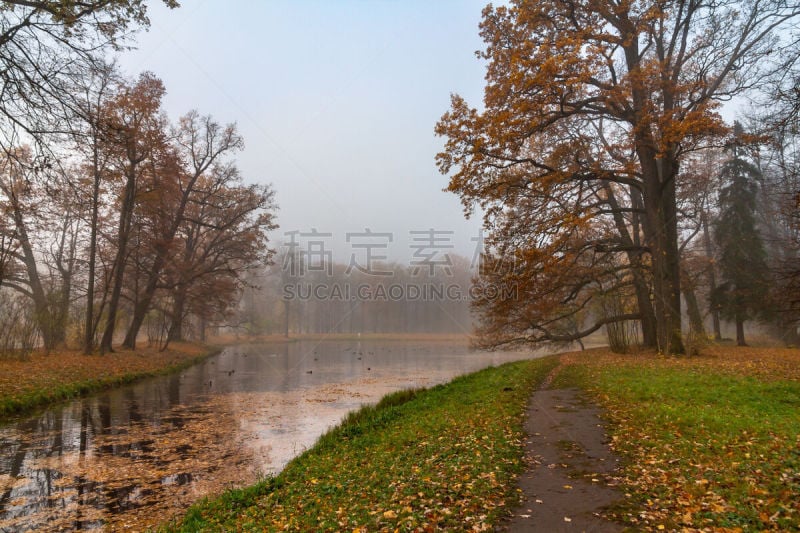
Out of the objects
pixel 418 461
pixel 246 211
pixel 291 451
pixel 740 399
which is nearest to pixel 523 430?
pixel 418 461

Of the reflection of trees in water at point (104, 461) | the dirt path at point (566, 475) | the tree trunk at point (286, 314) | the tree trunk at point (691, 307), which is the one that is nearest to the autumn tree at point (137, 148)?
the reflection of trees in water at point (104, 461)

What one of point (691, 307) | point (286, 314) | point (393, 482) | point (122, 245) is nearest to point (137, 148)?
point (122, 245)

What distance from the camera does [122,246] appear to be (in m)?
23.1

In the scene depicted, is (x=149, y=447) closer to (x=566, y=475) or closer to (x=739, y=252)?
(x=566, y=475)

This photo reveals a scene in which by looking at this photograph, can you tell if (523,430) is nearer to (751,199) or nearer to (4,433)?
(4,433)

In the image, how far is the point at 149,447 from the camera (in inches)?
397

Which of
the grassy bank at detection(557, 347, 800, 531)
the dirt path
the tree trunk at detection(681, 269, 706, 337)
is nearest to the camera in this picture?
the grassy bank at detection(557, 347, 800, 531)

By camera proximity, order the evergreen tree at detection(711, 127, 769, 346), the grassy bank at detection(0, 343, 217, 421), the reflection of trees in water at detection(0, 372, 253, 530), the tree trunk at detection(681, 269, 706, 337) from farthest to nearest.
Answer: the evergreen tree at detection(711, 127, 769, 346) → the tree trunk at detection(681, 269, 706, 337) → the grassy bank at detection(0, 343, 217, 421) → the reflection of trees in water at detection(0, 372, 253, 530)

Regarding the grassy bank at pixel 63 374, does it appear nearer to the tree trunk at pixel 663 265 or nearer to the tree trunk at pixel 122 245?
the tree trunk at pixel 122 245

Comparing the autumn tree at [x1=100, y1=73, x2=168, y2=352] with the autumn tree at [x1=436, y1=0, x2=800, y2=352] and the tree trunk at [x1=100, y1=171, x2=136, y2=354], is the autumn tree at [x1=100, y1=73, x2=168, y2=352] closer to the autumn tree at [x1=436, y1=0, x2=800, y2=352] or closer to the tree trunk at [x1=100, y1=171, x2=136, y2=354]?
the tree trunk at [x1=100, y1=171, x2=136, y2=354]

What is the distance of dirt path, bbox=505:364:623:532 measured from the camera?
15.7 feet

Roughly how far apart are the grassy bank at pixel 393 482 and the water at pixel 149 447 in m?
1.12

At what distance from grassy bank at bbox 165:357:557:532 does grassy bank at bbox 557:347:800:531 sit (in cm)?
166

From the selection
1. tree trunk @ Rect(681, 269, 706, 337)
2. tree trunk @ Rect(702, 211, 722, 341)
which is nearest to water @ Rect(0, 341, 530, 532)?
tree trunk @ Rect(681, 269, 706, 337)
